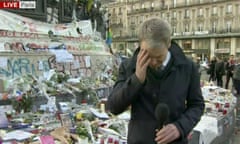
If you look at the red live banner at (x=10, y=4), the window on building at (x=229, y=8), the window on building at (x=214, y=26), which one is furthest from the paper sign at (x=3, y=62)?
the window on building at (x=214, y=26)

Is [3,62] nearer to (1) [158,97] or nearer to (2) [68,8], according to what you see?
(1) [158,97]

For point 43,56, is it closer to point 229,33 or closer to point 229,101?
point 229,101

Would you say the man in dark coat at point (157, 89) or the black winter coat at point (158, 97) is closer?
the man in dark coat at point (157, 89)

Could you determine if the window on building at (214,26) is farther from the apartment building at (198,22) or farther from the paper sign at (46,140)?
the paper sign at (46,140)

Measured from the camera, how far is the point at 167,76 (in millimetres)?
1916

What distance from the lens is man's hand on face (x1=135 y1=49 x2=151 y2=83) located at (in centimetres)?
179

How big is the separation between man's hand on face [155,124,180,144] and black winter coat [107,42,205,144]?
2.1 inches

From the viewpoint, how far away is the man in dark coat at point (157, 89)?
1801 millimetres

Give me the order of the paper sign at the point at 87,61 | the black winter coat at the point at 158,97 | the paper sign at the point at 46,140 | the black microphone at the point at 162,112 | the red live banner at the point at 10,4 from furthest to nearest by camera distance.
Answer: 1. the red live banner at the point at 10,4
2. the paper sign at the point at 87,61
3. the paper sign at the point at 46,140
4. the black winter coat at the point at 158,97
5. the black microphone at the point at 162,112

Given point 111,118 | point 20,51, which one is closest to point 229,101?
point 111,118

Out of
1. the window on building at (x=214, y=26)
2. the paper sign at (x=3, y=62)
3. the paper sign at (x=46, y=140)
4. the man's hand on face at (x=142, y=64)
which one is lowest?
the paper sign at (x=46, y=140)

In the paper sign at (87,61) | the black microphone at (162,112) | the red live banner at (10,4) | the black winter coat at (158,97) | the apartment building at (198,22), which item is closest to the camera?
the black microphone at (162,112)

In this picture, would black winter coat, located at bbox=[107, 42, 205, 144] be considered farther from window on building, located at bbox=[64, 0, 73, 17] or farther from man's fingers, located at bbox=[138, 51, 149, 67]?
window on building, located at bbox=[64, 0, 73, 17]

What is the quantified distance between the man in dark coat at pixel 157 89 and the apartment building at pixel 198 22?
57.9 meters
